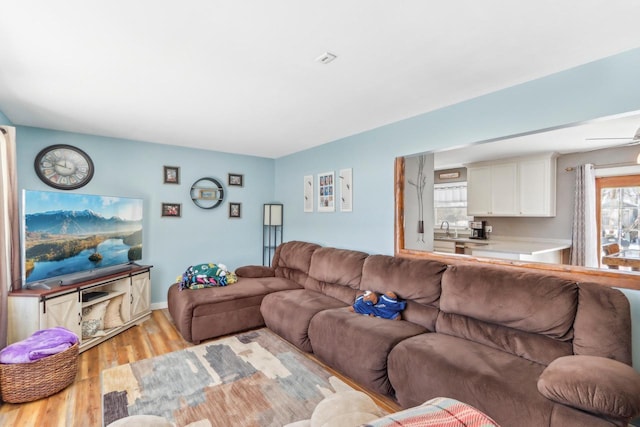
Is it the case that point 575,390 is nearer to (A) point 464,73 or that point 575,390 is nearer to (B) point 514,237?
(A) point 464,73

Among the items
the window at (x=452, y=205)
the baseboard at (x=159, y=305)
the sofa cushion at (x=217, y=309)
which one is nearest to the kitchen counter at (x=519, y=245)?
the window at (x=452, y=205)

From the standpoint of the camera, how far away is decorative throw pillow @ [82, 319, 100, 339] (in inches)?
122

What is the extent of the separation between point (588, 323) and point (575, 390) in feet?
1.99

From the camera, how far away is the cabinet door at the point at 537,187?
3.56 m

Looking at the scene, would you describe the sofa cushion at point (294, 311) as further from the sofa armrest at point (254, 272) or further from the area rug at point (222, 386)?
the sofa armrest at point (254, 272)

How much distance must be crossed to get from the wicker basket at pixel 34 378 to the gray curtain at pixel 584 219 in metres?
4.52

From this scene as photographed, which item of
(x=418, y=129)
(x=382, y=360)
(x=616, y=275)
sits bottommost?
(x=382, y=360)

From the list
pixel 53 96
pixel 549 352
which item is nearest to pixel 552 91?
pixel 549 352

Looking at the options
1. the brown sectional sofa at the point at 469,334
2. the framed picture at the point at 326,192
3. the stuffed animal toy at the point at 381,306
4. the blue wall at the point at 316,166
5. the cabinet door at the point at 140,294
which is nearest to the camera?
the brown sectional sofa at the point at 469,334

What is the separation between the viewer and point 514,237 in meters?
4.17

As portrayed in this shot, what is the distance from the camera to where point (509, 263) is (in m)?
2.41

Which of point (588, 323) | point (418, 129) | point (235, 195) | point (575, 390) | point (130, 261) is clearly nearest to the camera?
point (575, 390)

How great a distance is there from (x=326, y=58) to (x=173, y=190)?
335cm

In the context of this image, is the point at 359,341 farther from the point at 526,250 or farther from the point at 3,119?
the point at 3,119
